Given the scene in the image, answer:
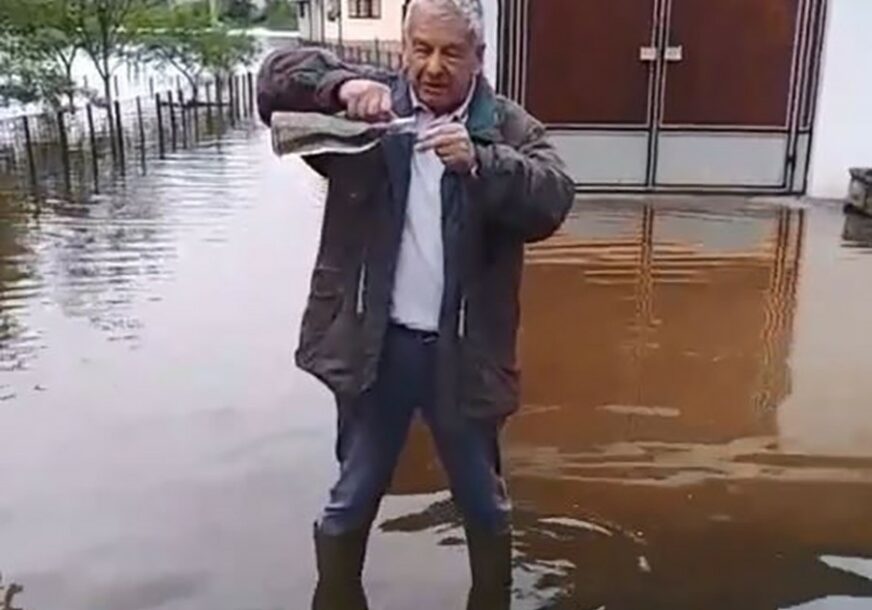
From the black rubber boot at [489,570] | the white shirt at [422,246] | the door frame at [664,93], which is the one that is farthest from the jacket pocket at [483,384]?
the door frame at [664,93]

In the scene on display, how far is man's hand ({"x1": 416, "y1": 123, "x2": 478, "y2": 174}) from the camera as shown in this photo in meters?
2.09

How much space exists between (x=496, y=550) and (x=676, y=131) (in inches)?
241

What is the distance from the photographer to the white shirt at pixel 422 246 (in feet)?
7.53

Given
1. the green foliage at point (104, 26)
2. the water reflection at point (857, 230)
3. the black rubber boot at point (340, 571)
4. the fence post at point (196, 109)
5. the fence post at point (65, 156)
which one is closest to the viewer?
the black rubber boot at point (340, 571)

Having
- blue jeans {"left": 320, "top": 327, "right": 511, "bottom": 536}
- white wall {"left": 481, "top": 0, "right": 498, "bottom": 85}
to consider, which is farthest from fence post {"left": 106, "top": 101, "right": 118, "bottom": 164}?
blue jeans {"left": 320, "top": 327, "right": 511, "bottom": 536}

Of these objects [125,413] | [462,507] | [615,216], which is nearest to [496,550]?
[462,507]

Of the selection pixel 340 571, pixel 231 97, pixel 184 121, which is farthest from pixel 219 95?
pixel 340 571

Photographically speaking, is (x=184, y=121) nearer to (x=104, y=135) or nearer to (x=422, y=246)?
(x=104, y=135)

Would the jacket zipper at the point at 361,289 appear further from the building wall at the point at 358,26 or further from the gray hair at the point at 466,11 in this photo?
the building wall at the point at 358,26

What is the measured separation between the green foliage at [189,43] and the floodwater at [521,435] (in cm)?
1078

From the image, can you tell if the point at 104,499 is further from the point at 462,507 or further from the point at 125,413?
the point at 462,507

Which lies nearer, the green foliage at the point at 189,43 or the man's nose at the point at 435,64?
the man's nose at the point at 435,64

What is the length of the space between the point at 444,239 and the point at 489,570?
914 mm

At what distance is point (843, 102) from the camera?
818 centimetres
